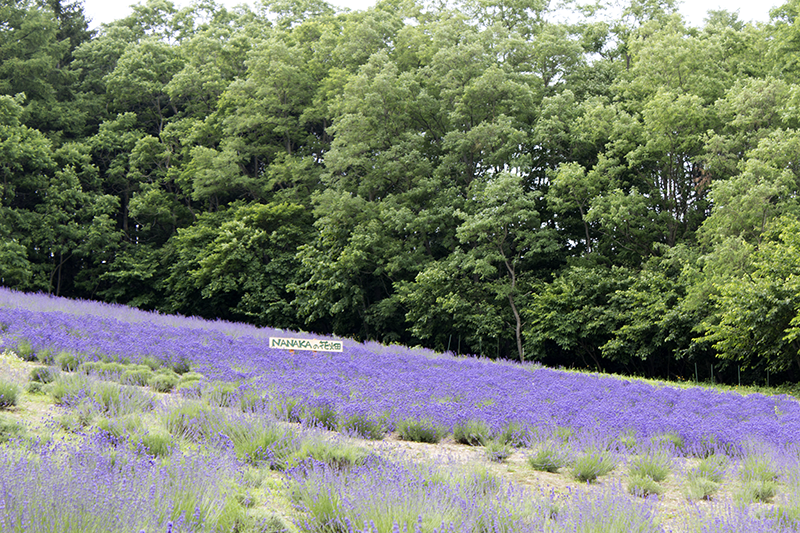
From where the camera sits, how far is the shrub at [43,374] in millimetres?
6259

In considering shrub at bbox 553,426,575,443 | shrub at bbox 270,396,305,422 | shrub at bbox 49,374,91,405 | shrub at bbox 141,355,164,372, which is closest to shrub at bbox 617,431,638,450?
shrub at bbox 553,426,575,443

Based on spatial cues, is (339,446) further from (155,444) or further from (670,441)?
(670,441)

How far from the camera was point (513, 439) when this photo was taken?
6105mm

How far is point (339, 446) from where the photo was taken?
4.66 m

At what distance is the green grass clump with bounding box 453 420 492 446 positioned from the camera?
6.05 m

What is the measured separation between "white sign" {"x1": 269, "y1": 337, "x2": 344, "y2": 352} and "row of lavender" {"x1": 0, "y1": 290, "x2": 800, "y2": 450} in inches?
13.2

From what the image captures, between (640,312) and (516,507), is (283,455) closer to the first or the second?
(516,507)

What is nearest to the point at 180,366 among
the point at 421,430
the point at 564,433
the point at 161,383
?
the point at 161,383

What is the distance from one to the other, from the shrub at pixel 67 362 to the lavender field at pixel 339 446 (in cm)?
2

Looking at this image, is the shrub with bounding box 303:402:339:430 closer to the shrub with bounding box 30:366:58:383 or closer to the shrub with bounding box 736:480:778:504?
the shrub with bounding box 30:366:58:383

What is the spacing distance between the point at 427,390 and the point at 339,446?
131 inches

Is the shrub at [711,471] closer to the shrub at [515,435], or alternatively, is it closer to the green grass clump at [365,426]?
the shrub at [515,435]

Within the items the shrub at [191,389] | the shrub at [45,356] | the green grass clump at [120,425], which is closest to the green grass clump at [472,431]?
the shrub at [191,389]

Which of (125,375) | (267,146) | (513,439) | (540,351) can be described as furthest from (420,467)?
(267,146)
